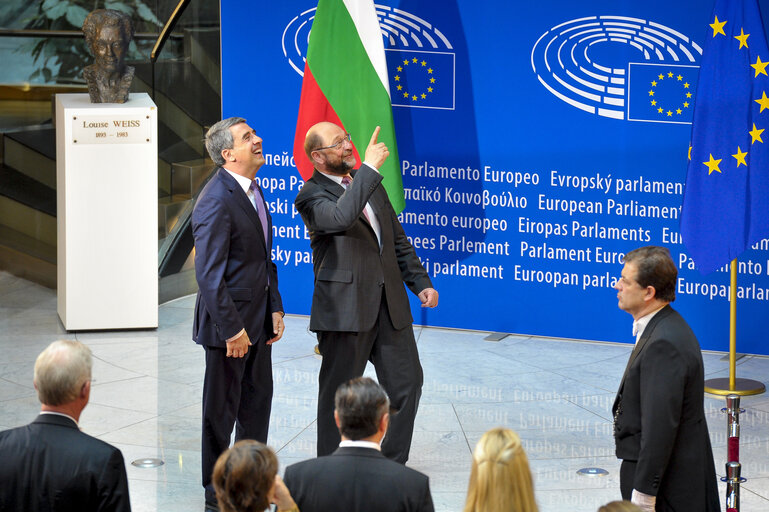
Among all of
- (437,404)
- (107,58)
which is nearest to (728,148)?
(437,404)

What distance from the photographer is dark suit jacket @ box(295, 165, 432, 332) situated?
5.23 m

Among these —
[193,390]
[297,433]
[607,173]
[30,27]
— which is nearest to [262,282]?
[297,433]

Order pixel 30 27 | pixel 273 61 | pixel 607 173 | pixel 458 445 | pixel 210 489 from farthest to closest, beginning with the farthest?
pixel 30 27
pixel 273 61
pixel 607 173
pixel 458 445
pixel 210 489

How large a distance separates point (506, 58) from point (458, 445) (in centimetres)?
314

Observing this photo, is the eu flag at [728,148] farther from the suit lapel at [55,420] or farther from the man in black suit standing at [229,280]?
the suit lapel at [55,420]

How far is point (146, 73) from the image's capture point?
32.3 feet

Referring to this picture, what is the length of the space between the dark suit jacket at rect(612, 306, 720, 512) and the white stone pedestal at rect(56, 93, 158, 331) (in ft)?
16.9

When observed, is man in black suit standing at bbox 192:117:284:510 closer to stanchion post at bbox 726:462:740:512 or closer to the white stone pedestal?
stanchion post at bbox 726:462:740:512

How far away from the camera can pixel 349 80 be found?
25.7 feet

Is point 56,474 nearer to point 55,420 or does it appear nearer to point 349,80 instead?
point 55,420

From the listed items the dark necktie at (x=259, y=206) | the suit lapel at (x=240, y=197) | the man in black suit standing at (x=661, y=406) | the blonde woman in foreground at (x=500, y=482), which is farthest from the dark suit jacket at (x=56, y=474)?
the dark necktie at (x=259, y=206)

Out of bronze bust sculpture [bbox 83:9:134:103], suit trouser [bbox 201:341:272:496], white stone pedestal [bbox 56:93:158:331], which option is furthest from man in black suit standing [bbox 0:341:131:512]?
bronze bust sculpture [bbox 83:9:134:103]

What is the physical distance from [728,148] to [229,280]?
10.8ft

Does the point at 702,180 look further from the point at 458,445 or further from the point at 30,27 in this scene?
the point at 30,27
